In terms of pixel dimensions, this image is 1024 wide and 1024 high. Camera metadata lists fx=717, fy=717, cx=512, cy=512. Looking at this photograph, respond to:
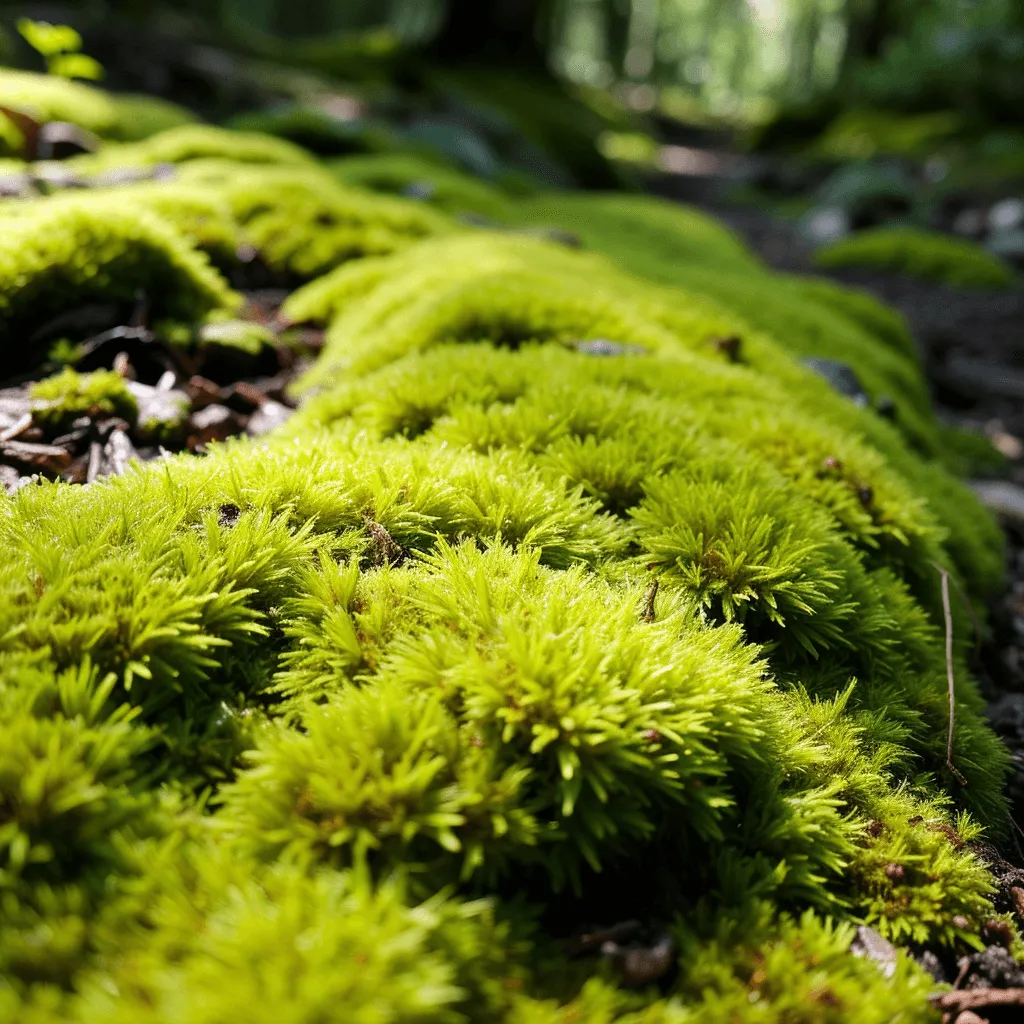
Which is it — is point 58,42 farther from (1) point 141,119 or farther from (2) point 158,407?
(2) point 158,407

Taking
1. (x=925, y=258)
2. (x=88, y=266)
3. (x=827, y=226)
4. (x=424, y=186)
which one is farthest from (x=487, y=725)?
(x=827, y=226)

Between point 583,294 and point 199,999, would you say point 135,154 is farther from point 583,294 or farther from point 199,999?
point 199,999

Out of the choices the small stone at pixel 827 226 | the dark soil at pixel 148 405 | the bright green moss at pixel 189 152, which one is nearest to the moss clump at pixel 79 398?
the dark soil at pixel 148 405

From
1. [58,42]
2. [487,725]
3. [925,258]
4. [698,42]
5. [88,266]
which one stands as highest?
[698,42]

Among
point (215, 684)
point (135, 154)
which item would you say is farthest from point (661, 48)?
point (215, 684)

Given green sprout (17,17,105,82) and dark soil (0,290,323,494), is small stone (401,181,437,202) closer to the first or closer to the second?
green sprout (17,17,105,82)

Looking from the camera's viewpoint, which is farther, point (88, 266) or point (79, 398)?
point (88, 266)

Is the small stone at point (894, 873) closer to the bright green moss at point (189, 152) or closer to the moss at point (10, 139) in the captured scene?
the bright green moss at point (189, 152)
